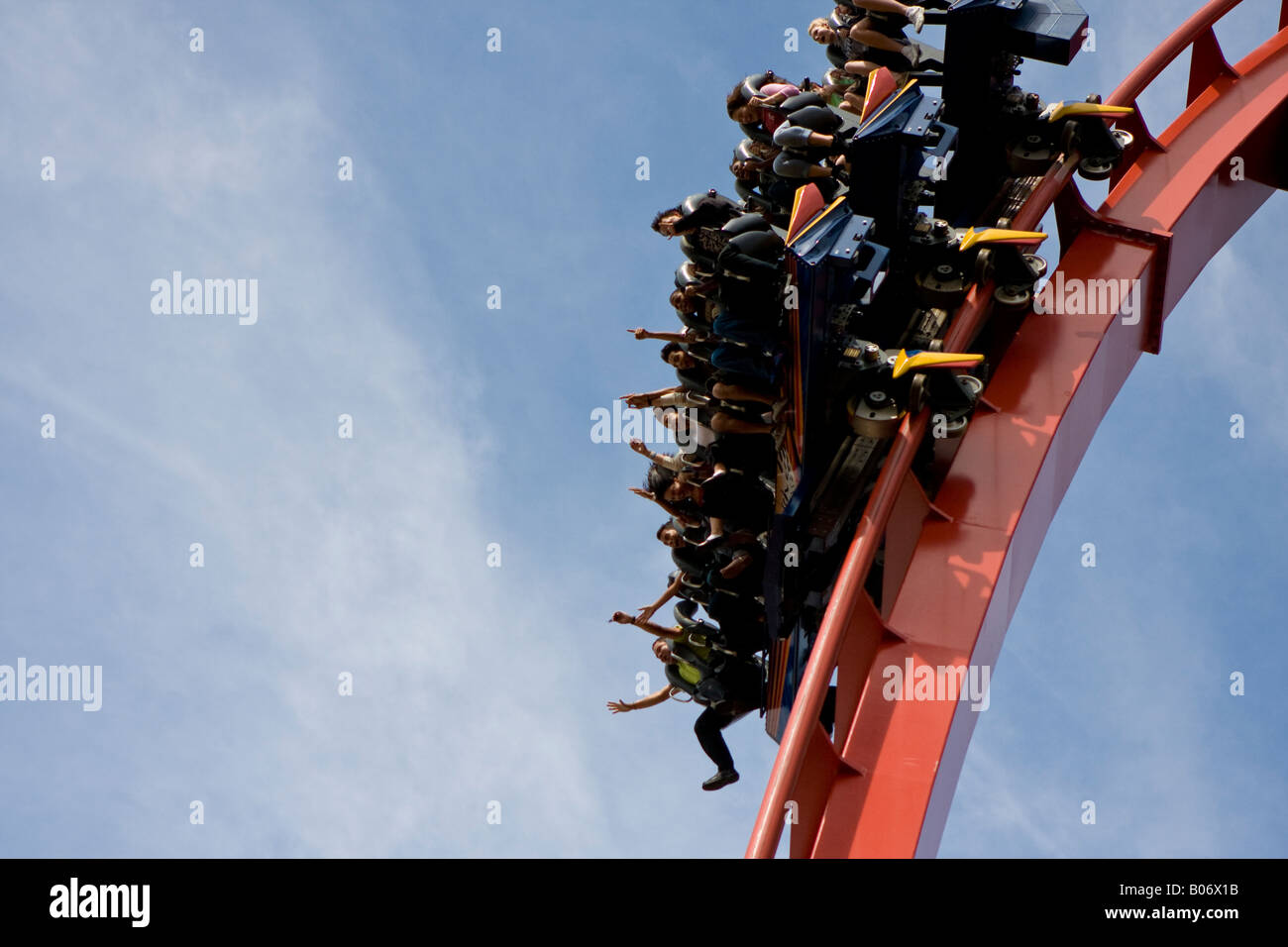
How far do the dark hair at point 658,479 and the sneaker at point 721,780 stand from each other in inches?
89.8

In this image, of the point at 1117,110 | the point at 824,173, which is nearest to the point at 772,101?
the point at 824,173

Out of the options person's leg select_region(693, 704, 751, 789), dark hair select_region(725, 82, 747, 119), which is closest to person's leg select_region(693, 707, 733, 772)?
person's leg select_region(693, 704, 751, 789)

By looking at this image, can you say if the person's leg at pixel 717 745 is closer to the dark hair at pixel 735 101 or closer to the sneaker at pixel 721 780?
the sneaker at pixel 721 780

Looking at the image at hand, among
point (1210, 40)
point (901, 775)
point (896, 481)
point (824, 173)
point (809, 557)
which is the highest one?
point (1210, 40)

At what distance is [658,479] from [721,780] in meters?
2.48

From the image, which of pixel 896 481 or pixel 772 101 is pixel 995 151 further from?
pixel 896 481

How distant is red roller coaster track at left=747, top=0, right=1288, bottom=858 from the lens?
33.5ft

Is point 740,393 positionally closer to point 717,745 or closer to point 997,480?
point 997,480

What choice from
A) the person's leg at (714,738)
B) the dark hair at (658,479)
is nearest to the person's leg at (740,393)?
the dark hair at (658,479)

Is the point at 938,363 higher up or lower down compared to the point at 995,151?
lower down

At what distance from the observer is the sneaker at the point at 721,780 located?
1391 cm

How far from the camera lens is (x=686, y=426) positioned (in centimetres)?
1388

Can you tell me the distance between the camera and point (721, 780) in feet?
45.6

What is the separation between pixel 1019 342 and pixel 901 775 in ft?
14.2
